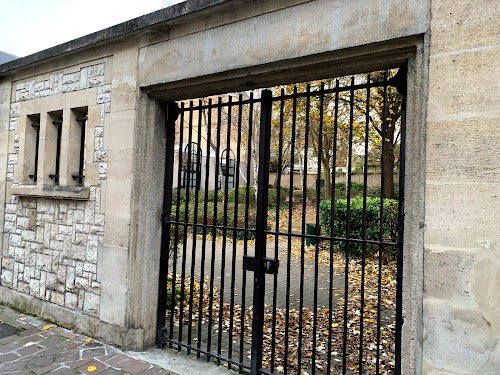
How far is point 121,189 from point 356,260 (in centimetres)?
665

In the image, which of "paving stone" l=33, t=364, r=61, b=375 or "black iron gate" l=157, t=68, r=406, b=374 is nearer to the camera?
"black iron gate" l=157, t=68, r=406, b=374

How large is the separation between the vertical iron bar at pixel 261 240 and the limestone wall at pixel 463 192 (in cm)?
149

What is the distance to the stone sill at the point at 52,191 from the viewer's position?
4.48 m

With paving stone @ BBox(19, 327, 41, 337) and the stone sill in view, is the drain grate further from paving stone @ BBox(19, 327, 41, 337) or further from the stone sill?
the stone sill

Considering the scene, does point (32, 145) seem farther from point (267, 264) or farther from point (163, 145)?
point (267, 264)

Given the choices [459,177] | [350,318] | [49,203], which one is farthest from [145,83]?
[350,318]

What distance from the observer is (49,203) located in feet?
16.4

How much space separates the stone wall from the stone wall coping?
0.27 metres

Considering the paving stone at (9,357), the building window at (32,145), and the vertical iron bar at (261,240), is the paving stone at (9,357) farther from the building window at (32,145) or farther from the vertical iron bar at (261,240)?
the building window at (32,145)

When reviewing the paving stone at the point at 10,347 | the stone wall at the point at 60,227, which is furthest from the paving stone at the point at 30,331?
the stone wall at the point at 60,227

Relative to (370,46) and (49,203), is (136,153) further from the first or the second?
(370,46)

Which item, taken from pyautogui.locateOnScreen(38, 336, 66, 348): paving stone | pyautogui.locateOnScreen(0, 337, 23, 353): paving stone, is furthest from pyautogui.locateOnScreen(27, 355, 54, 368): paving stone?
pyautogui.locateOnScreen(0, 337, 23, 353): paving stone

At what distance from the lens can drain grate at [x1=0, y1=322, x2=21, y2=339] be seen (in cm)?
433

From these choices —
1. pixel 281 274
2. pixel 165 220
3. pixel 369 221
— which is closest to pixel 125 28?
pixel 165 220
